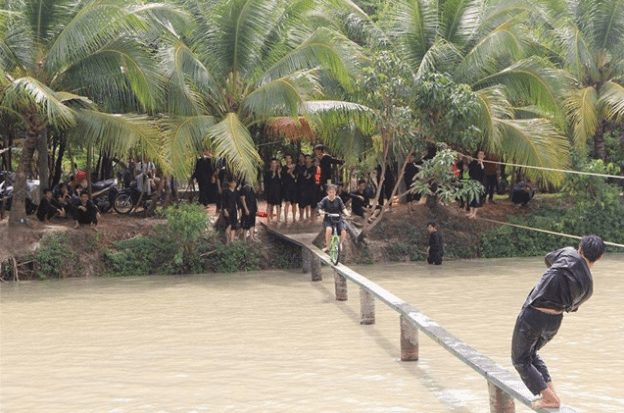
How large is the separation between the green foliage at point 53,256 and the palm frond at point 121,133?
6.60 feet

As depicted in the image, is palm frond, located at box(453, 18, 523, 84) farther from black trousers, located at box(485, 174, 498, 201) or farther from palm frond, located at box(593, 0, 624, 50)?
black trousers, located at box(485, 174, 498, 201)

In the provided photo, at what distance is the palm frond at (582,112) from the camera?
774 inches

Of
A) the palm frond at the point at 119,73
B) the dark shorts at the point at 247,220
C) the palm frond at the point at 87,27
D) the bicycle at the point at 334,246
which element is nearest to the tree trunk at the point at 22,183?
the palm frond at the point at 119,73

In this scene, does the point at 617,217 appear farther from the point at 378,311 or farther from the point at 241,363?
the point at 241,363

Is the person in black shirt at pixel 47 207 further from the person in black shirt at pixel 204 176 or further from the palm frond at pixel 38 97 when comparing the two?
the person in black shirt at pixel 204 176

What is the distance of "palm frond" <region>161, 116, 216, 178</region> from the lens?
55.2 ft

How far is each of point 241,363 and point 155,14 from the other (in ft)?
27.1

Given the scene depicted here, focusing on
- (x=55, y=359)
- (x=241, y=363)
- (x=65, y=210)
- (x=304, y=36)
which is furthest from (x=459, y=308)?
(x=65, y=210)

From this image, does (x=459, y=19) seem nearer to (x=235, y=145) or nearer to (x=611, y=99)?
(x=611, y=99)

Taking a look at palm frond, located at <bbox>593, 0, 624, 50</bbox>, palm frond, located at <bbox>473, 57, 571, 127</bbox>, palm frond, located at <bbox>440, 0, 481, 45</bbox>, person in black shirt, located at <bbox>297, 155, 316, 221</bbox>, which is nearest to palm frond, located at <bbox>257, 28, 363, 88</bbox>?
person in black shirt, located at <bbox>297, 155, 316, 221</bbox>

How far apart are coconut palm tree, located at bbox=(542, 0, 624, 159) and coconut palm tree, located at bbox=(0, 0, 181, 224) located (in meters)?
8.31

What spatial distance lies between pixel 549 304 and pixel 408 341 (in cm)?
432

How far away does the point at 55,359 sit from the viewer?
11.0 m

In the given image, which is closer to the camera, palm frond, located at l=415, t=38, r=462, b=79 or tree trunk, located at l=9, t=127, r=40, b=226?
tree trunk, located at l=9, t=127, r=40, b=226
